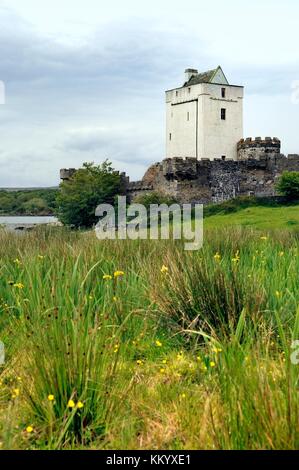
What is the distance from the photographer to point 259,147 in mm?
48188

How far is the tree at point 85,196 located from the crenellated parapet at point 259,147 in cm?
1004

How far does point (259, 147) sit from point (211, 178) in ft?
25.9

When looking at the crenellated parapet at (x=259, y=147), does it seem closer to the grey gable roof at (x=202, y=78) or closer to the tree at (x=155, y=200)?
the grey gable roof at (x=202, y=78)

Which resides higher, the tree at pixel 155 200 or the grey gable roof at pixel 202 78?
the grey gable roof at pixel 202 78

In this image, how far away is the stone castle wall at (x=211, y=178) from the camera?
40625 millimetres

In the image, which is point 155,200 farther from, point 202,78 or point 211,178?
point 202,78

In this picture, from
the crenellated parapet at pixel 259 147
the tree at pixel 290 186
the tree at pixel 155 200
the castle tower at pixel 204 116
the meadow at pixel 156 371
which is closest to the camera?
the meadow at pixel 156 371

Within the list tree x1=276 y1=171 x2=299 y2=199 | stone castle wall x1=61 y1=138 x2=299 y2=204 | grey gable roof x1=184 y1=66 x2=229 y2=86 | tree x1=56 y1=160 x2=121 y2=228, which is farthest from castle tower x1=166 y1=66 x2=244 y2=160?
tree x1=276 y1=171 x2=299 y2=199

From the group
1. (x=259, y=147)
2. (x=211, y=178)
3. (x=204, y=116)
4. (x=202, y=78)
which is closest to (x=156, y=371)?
(x=211, y=178)

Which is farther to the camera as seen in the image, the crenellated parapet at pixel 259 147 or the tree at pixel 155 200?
the crenellated parapet at pixel 259 147

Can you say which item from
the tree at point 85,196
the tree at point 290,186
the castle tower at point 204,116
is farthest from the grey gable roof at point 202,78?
the tree at point 290,186

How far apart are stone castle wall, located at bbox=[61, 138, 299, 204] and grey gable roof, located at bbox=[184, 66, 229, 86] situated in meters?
8.95
